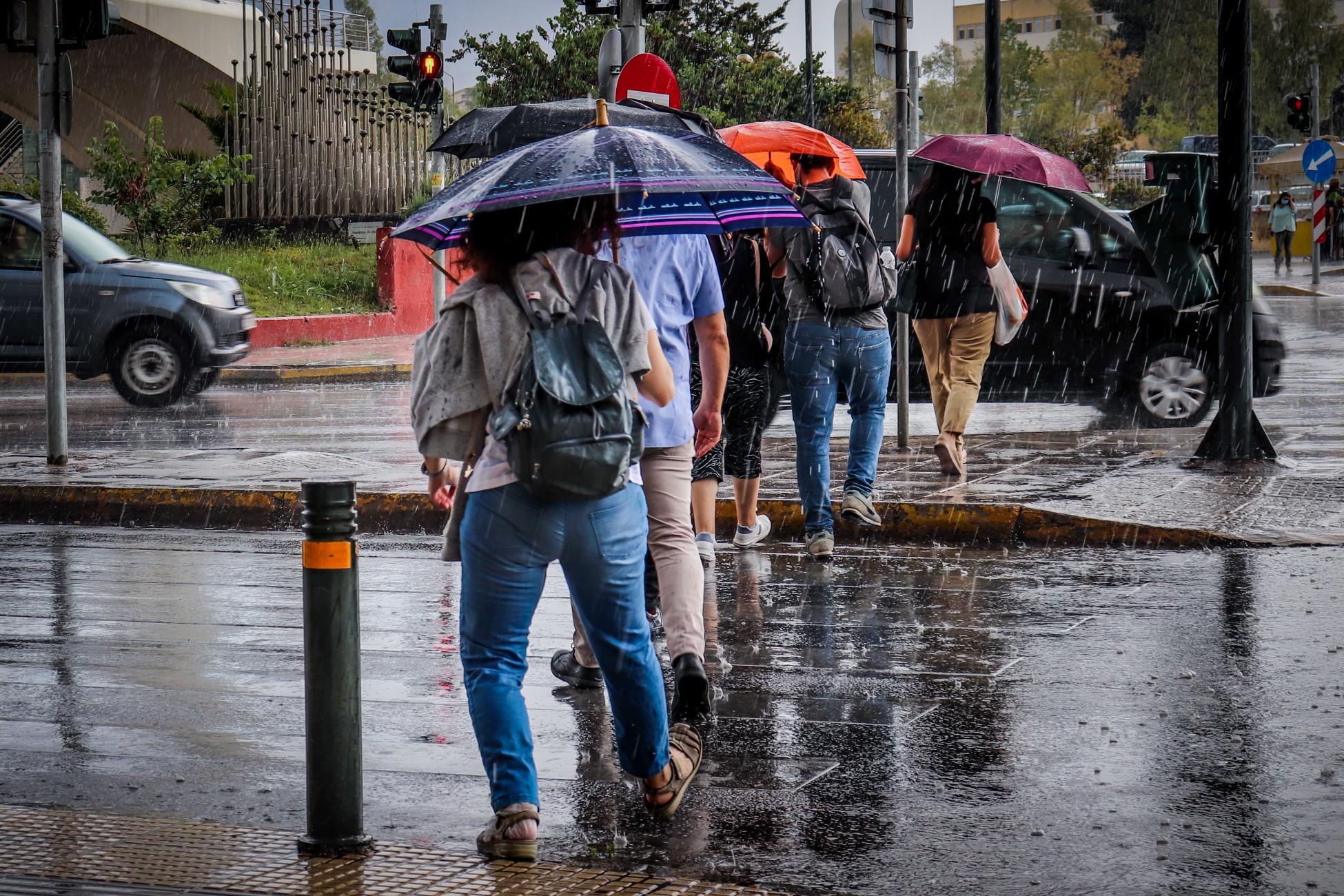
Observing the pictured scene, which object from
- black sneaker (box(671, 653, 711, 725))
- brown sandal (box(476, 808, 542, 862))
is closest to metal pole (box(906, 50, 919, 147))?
black sneaker (box(671, 653, 711, 725))

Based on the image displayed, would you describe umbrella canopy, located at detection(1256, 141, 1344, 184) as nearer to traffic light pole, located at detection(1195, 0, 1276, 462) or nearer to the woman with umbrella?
traffic light pole, located at detection(1195, 0, 1276, 462)

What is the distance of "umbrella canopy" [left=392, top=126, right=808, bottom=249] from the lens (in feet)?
13.0

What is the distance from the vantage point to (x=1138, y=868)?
12.8ft

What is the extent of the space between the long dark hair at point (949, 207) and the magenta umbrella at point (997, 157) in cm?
10

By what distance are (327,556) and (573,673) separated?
1.91m

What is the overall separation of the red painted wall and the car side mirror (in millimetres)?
12520

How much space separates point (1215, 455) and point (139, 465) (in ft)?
22.5

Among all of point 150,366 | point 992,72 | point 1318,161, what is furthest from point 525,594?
point 1318,161

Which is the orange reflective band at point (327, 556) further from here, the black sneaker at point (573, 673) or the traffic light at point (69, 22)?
the traffic light at point (69, 22)

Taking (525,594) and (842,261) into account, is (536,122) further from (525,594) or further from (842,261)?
(525,594)

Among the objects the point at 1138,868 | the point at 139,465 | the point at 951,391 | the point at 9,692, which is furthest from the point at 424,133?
the point at 1138,868

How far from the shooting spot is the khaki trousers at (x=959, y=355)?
31.5 ft

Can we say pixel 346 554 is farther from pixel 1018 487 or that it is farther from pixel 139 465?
pixel 139 465

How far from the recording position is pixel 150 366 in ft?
54.2
